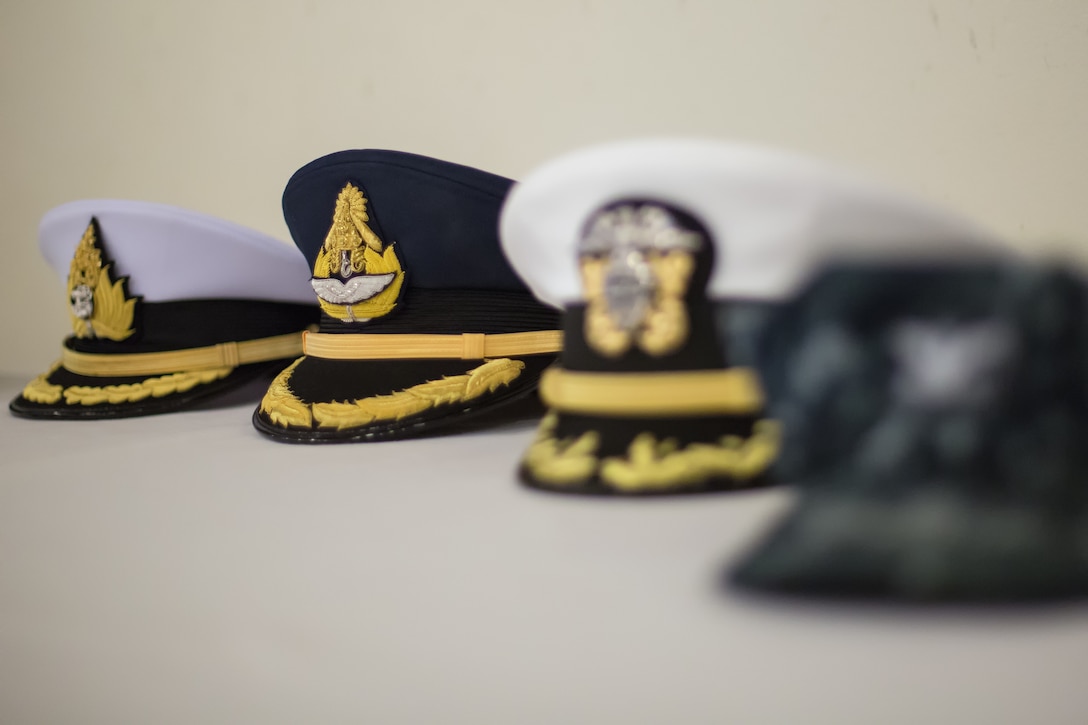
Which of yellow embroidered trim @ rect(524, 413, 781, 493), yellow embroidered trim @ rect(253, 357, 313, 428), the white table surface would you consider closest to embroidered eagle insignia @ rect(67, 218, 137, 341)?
yellow embroidered trim @ rect(253, 357, 313, 428)

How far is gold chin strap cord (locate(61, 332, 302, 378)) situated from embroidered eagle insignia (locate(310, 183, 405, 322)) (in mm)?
389

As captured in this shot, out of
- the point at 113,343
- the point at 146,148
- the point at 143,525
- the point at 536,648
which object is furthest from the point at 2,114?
the point at 536,648

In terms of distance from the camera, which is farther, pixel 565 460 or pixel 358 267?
pixel 358 267

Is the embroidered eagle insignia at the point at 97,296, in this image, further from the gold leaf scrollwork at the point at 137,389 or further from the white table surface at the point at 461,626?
the white table surface at the point at 461,626

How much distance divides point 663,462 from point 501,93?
1258 mm

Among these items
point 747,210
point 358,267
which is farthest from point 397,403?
point 747,210

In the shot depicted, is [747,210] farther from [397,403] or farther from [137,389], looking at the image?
[137,389]

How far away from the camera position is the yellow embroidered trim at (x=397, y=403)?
1.11 m

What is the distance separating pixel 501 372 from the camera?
1163 mm

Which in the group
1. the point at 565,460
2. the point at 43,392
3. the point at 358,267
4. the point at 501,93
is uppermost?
the point at 501,93

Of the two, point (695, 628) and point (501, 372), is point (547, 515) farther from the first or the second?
point (501, 372)

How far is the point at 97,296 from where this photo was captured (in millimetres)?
1464

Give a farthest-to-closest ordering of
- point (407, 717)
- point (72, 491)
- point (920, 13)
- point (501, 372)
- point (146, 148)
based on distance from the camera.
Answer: point (146, 148) < point (920, 13) < point (501, 372) < point (72, 491) < point (407, 717)

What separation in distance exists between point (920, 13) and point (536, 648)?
4.61 ft
